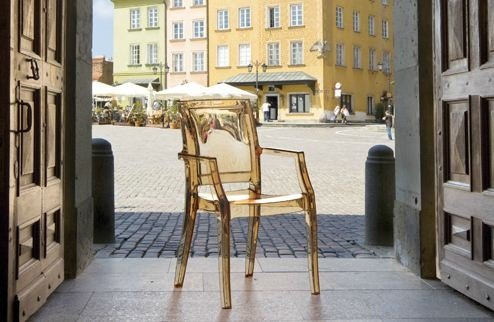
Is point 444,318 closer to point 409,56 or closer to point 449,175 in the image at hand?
point 449,175

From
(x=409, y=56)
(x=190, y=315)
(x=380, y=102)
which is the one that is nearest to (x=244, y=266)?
Result: (x=190, y=315)

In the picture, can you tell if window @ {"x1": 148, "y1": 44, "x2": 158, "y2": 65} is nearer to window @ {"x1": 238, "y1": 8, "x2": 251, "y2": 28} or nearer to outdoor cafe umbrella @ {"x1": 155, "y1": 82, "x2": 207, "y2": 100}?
window @ {"x1": 238, "y1": 8, "x2": 251, "y2": 28}

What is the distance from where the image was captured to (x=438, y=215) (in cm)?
409

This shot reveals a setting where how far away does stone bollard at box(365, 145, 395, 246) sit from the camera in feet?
18.4

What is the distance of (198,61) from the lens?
167ft

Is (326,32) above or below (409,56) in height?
A: above

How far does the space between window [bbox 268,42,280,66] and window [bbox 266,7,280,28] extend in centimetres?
144

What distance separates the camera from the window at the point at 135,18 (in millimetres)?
54094

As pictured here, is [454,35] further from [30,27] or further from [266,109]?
[266,109]

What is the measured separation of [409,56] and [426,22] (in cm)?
28

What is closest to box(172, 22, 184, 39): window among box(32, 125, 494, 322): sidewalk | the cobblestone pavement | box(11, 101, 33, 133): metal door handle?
the cobblestone pavement

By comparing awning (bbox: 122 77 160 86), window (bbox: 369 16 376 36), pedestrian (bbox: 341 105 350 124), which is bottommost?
pedestrian (bbox: 341 105 350 124)

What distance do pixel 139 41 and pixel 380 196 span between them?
166 ft

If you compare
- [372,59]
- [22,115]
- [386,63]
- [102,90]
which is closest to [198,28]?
[372,59]
